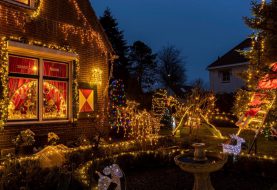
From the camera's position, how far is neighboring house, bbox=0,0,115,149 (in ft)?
29.2

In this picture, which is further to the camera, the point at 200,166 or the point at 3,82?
the point at 3,82

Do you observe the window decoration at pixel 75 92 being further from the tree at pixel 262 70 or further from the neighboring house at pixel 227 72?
the neighboring house at pixel 227 72

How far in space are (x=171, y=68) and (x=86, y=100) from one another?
1585 inches

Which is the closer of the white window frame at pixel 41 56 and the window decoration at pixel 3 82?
the window decoration at pixel 3 82

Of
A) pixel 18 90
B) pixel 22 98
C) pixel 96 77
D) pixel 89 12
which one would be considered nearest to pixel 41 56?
pixel 18 90

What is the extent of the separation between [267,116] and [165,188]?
140 inches

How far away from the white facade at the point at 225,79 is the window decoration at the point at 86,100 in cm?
1943

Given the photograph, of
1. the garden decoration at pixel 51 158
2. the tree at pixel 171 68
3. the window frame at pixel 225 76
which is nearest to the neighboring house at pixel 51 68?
the garden decoration at pixel 51 158

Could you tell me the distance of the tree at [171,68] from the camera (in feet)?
160

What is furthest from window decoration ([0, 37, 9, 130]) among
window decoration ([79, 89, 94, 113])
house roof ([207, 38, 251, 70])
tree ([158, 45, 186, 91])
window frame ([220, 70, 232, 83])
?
tree ([158, 45, 186, 91])

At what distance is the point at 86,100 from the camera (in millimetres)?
11164

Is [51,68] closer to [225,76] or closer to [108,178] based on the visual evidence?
[108,178]

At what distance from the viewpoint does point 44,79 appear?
9.91m

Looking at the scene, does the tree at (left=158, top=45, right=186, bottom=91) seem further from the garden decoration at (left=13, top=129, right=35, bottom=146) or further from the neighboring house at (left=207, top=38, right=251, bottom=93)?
the garden decoration at (left=13, top=129, right=35, bottom=146)
